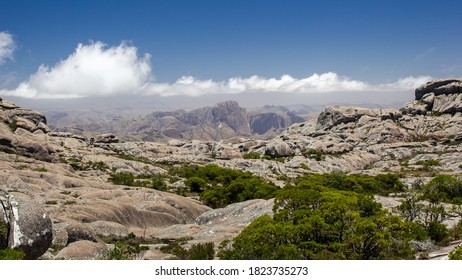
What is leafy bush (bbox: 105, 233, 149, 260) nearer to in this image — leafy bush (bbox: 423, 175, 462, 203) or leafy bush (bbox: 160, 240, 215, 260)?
leafy bush (bbox: 160, 240, 215, 260)

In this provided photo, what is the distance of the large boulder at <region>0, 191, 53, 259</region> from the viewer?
860 inches

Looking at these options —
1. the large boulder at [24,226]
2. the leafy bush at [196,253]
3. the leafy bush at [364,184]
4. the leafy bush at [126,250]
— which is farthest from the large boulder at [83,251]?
the leafy bush at [364,184]

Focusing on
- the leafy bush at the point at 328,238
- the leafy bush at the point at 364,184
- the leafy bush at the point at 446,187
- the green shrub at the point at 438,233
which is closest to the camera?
the leafy bush at the point at 328,238

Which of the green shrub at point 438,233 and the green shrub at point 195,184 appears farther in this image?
the green shrub at point 195,184

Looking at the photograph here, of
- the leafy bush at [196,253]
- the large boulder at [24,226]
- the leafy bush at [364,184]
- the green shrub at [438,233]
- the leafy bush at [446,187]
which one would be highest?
the large boulder at [24,226]

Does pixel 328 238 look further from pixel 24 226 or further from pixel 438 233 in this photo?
pixel 24 226

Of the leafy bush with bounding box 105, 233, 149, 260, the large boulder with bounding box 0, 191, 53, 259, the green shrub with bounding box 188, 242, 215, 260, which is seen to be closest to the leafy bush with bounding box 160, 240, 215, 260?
the green shrub with bounding box 188, 242, 215, 260

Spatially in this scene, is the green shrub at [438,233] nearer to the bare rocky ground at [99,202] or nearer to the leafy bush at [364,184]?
the bare rocky ground at [99,202]

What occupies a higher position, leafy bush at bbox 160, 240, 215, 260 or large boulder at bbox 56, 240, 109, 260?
large boulder at bbox 56, 240, 109, 260

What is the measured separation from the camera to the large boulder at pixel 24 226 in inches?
860

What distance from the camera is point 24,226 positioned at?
73.2ft

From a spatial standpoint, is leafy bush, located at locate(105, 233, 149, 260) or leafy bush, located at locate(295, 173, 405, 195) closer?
leafy bush, located at locate(105, 233, 149, 260)

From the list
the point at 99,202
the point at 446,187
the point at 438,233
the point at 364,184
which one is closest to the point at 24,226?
the point at 99,202
